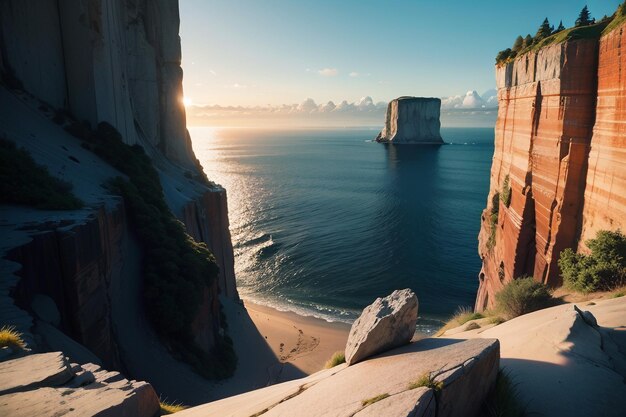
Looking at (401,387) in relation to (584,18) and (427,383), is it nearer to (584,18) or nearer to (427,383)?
(427,383)

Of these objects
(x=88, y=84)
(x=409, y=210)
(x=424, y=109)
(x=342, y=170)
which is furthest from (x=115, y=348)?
(x=424, y=109)

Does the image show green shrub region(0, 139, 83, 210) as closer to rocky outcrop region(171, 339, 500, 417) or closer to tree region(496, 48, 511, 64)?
rocky outcrop region(171, 339, 500, 417)

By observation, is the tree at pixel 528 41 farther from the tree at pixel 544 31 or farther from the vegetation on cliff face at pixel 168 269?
the vegetation on cliff face at pixel 168 269

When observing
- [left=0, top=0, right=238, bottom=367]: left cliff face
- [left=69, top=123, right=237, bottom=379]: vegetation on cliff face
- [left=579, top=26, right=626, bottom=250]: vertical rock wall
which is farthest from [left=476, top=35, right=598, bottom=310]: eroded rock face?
[left=0, top=0, right=238, bottom=367]: left cliff face

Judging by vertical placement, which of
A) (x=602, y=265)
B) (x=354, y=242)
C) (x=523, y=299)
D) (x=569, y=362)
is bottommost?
(x=354, y=242)

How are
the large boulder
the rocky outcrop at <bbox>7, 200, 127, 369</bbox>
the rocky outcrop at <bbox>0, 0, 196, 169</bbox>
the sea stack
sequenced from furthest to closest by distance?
the sea stack < the rocky outcrop at <bbox>0, 0, 196, 169</bbox> < the rocky outcrop at <bbox>7, 200, 127, 369</bbox> < the large boulder

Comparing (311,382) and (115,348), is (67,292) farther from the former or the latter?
(311,382)

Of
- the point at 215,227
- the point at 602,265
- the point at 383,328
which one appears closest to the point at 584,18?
the point at 602,265
